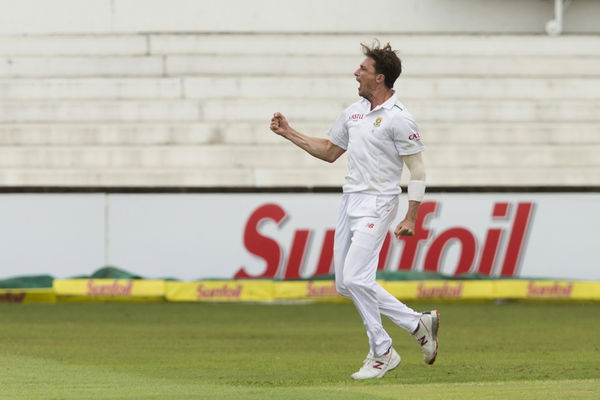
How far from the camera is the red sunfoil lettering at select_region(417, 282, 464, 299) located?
21547 mm

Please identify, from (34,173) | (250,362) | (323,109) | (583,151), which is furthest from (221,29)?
(250,362)

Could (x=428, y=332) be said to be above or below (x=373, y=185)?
below

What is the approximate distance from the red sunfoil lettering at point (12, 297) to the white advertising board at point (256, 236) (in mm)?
539

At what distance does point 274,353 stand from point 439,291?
31.3 ft

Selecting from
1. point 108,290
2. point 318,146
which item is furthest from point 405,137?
point 108,290

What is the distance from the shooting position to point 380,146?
9.45 metres

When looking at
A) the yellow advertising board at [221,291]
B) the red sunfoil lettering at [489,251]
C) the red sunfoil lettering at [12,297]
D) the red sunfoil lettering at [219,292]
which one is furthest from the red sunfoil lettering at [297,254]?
the red sunfoil lettering at [12,297]

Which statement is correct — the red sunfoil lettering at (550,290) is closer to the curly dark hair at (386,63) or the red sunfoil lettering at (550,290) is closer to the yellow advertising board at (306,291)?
the yellow advertising board at (306,291)

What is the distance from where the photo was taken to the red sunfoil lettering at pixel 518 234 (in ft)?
72.7

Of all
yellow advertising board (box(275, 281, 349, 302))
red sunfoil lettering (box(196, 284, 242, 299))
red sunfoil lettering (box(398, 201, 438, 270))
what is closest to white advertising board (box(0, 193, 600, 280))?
red sunfoil lettering (box(398, 201, 438, 270))

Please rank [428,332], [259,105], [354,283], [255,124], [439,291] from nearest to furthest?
[354,283], [428,332], [439,291], [255,124], [259,105]

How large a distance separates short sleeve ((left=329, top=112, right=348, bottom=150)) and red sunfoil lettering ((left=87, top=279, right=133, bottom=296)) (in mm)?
12374

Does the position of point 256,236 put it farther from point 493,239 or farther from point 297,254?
point 493,239

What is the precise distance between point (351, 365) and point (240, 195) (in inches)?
447
